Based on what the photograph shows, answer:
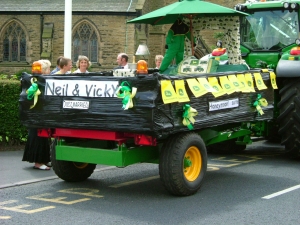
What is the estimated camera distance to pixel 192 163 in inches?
316

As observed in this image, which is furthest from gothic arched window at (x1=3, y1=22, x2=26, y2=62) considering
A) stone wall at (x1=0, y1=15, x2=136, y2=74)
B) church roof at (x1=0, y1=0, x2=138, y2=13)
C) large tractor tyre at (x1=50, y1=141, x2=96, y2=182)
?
large tractor tyre at (x1=50, y1=141, x2=96, y2=182)

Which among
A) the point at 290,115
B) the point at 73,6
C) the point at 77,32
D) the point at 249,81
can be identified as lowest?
the point at 290,115

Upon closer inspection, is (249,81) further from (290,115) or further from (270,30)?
(270,30)

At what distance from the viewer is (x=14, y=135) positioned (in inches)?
479

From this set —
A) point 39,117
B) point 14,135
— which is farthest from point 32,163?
point 39,117

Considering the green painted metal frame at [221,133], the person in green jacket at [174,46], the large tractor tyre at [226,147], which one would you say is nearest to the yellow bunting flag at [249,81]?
the green painted metal frame at [221,133]

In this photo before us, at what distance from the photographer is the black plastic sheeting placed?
7.09 metres

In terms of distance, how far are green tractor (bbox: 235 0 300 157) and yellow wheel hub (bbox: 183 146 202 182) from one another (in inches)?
119

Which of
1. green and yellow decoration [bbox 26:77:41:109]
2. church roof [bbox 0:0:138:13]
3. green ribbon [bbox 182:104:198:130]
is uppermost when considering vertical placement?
church roof [bbox 0:0:138:13]

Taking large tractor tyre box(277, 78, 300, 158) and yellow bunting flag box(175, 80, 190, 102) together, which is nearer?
yellow bunting flag box(175, 80, 190, 102)

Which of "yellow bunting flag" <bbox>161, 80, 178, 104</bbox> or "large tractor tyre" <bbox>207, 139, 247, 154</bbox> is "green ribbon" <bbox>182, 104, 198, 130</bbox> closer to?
"yellow bunting flag" <bbox>161, 80, 178, 104</bbox>

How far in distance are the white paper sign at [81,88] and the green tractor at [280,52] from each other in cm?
421

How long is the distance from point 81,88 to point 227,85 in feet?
7.08

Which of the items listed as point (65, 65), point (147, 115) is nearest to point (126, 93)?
point (147, 115)
